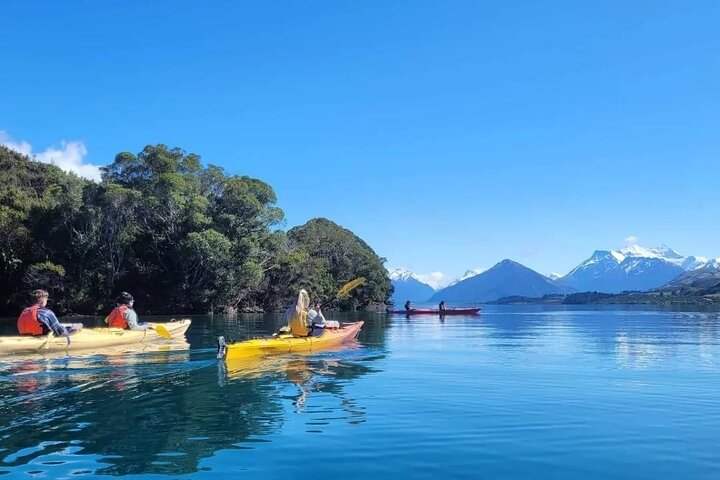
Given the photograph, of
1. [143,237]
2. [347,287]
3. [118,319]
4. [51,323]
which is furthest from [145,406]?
[143,237]

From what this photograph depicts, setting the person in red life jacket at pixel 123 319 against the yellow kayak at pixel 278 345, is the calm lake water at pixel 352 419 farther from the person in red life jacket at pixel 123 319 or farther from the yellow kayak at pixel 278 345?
the person in red life jacket at pixel 123 319

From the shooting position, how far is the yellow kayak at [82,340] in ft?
53.8

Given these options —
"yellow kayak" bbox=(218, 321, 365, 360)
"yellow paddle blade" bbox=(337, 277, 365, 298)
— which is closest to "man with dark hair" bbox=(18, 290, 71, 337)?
"yellow kayak" bbox=(218, 321, 365, 360)

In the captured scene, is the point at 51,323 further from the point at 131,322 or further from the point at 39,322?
the point at 131,322

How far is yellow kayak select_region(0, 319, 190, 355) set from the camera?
645 inches

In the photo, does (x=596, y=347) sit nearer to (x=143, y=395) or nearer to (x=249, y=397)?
(x=249, y=397)

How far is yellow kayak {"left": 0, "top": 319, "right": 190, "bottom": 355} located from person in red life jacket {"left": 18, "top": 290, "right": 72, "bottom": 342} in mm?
213

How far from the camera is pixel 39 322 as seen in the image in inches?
666

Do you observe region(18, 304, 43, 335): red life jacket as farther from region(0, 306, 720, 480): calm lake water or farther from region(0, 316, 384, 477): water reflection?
region(0, 306, 720, 480): calm lake water

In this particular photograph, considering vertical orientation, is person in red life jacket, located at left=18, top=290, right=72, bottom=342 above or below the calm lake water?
above

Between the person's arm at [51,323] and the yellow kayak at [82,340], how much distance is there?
0.56 ft

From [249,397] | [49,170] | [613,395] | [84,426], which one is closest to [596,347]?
[613,395]

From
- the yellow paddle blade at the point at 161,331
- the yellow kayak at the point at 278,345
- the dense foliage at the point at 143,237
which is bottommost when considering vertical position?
the yellow kayak at the point at 278,345

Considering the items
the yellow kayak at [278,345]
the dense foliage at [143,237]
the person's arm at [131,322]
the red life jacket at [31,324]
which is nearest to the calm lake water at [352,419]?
the yellow kayak at [278,345]
